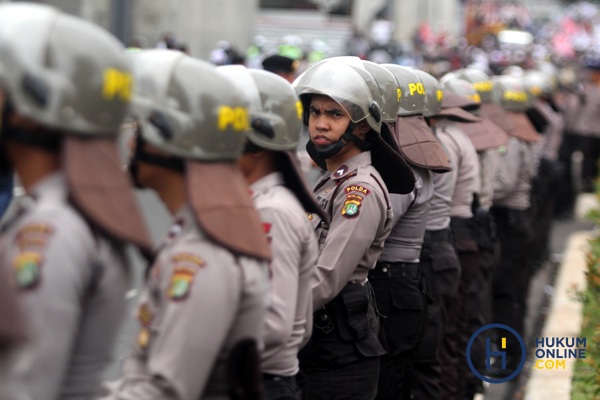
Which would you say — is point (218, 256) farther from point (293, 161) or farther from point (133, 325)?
point (133, 325)

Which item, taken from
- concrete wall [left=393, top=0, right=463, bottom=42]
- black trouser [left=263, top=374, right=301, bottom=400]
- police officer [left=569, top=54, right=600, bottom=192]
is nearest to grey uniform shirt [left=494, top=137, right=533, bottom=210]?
black trouser [left=263, top=374, right=301, bottom=400]

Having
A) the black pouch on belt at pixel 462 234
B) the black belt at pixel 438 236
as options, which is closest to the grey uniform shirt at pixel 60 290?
the black belt at pixel 438 236

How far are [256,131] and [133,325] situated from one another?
5349 mm

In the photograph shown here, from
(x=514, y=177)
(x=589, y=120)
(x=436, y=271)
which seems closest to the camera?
(x=436, y=271)

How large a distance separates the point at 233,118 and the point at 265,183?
920mm

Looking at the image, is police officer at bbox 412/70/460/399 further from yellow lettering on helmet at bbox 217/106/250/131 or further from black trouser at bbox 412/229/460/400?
yellow lettering on helmet at bbox 217/106/250/131

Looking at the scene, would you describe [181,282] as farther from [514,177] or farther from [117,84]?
[514,177]

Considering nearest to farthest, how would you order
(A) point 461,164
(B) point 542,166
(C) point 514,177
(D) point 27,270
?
1. (D) point 27,270
2. (A) point 461,164
3. (C) point 514,177
4. (B) point 542,166

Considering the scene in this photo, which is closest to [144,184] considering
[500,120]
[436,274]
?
[436,274]

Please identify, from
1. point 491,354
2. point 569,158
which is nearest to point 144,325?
point 491,354

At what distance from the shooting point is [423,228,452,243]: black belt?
25.9 ft

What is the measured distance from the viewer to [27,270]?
3.04m

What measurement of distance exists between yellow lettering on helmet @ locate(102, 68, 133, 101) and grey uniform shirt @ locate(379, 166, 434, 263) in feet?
11.4

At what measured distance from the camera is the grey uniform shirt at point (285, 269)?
427cm
